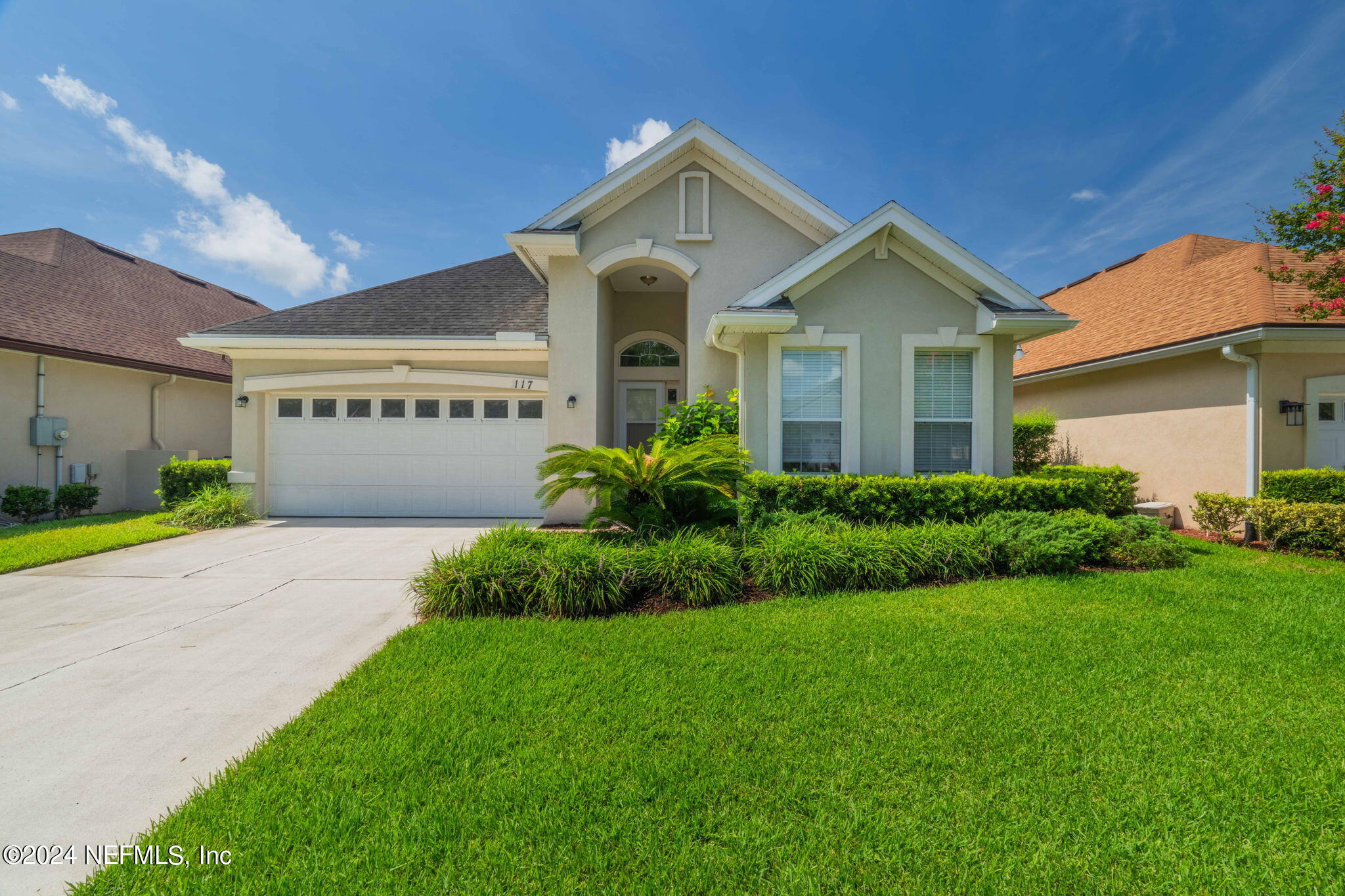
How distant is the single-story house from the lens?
7.23 metres

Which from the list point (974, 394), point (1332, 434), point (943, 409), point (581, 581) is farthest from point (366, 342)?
point (1332, 434)

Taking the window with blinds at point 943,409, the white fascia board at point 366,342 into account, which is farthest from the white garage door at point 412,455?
the window with blinds at point 943,409

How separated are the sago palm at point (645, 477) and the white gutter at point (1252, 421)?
8.41 meters

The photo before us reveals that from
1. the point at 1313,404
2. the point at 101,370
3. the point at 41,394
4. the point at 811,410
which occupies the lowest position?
the point at 811,410

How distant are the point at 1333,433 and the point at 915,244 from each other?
783 centimetres

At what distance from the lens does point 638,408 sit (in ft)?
37.9

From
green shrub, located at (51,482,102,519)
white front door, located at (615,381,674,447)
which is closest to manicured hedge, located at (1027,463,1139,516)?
white front door, located at (615,381,674,447)

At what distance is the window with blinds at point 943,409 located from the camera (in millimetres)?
7324

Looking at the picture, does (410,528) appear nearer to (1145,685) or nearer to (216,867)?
(216,867)

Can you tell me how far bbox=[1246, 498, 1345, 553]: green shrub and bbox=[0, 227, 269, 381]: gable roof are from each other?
2176cm

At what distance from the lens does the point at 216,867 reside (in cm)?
205

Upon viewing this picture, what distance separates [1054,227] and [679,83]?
16080 mm

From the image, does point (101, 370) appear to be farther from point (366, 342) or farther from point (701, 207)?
point (701, 207)

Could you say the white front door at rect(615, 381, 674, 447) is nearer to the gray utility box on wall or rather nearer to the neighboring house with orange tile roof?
the neighboring house with orange tile roof
